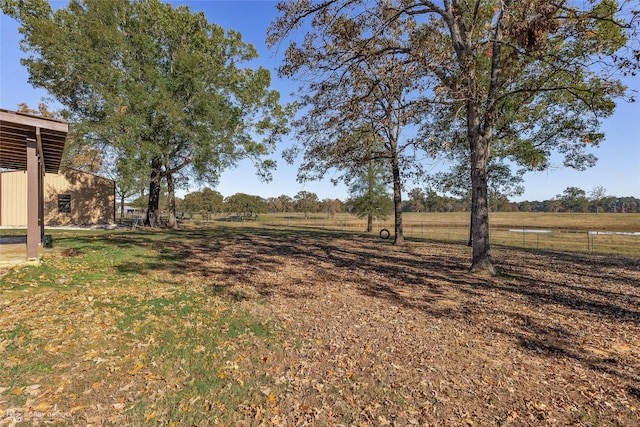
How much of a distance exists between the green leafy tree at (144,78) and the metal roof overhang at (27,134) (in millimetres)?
9006

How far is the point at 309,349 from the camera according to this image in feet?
15.6

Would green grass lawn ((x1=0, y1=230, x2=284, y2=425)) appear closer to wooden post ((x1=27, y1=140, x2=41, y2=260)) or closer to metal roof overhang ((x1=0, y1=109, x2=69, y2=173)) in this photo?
wooden post ((x1=27, y1=140, x2=41, y2=260))

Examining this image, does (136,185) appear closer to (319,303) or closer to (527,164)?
(319,303)

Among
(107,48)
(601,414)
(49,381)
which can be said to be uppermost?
(107,48)

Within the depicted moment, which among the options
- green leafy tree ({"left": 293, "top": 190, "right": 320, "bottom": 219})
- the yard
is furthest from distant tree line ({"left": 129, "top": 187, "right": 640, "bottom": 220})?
→ the yard

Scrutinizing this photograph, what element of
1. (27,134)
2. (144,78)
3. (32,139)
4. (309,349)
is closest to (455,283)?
(309,349)

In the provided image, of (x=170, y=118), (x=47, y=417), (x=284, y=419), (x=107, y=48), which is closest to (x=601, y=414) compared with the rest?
(x=284, y=419)

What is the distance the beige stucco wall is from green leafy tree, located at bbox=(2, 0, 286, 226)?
14.4 feet

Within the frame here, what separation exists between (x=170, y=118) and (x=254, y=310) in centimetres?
1769

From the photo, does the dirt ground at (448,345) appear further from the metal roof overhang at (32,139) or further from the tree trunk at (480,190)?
the metal roof overhang at (32,139)

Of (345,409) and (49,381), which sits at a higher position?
(49,381)

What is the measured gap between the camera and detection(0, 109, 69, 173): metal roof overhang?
23.8 feet

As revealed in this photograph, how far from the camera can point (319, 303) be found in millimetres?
6844

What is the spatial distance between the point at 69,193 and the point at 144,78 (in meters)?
11.3
